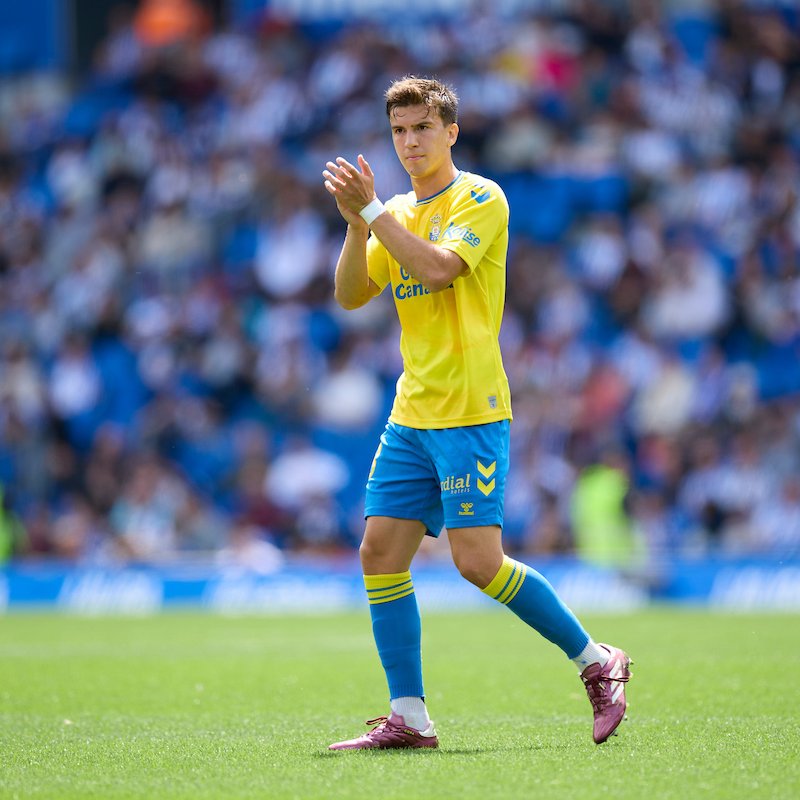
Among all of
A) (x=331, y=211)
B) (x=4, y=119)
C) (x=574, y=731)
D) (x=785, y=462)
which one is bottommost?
(x=785, y=462)

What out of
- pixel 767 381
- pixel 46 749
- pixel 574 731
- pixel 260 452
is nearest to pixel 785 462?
pixel 767 381

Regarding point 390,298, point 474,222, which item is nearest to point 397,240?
point 474,222

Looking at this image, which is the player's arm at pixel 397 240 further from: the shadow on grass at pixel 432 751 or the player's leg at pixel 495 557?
the shadow on grass at pixel 432 751

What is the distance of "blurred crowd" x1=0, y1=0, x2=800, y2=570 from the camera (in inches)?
661

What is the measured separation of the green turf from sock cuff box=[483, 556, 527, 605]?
597mm

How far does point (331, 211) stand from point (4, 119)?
773 cm

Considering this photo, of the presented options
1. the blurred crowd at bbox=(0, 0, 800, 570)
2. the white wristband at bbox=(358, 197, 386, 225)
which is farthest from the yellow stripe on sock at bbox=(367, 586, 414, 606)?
the blurred crowd at bbox=(0, 0, 800, 570)

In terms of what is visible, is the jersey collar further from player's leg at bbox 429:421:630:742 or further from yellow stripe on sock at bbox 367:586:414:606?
yellow stripe on sock at bbox 367:586:414:606

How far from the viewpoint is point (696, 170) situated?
60.3 feet

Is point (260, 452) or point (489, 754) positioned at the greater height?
→ point (489, 754)

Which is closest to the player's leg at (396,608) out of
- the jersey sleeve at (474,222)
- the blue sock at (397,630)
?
the blue sock at (397,630)

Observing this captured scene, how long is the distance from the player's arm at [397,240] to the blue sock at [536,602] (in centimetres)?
117

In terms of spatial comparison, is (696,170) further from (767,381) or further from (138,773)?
(138,773)

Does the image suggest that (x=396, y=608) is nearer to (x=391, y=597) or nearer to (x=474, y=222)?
(x=391, y=597)
